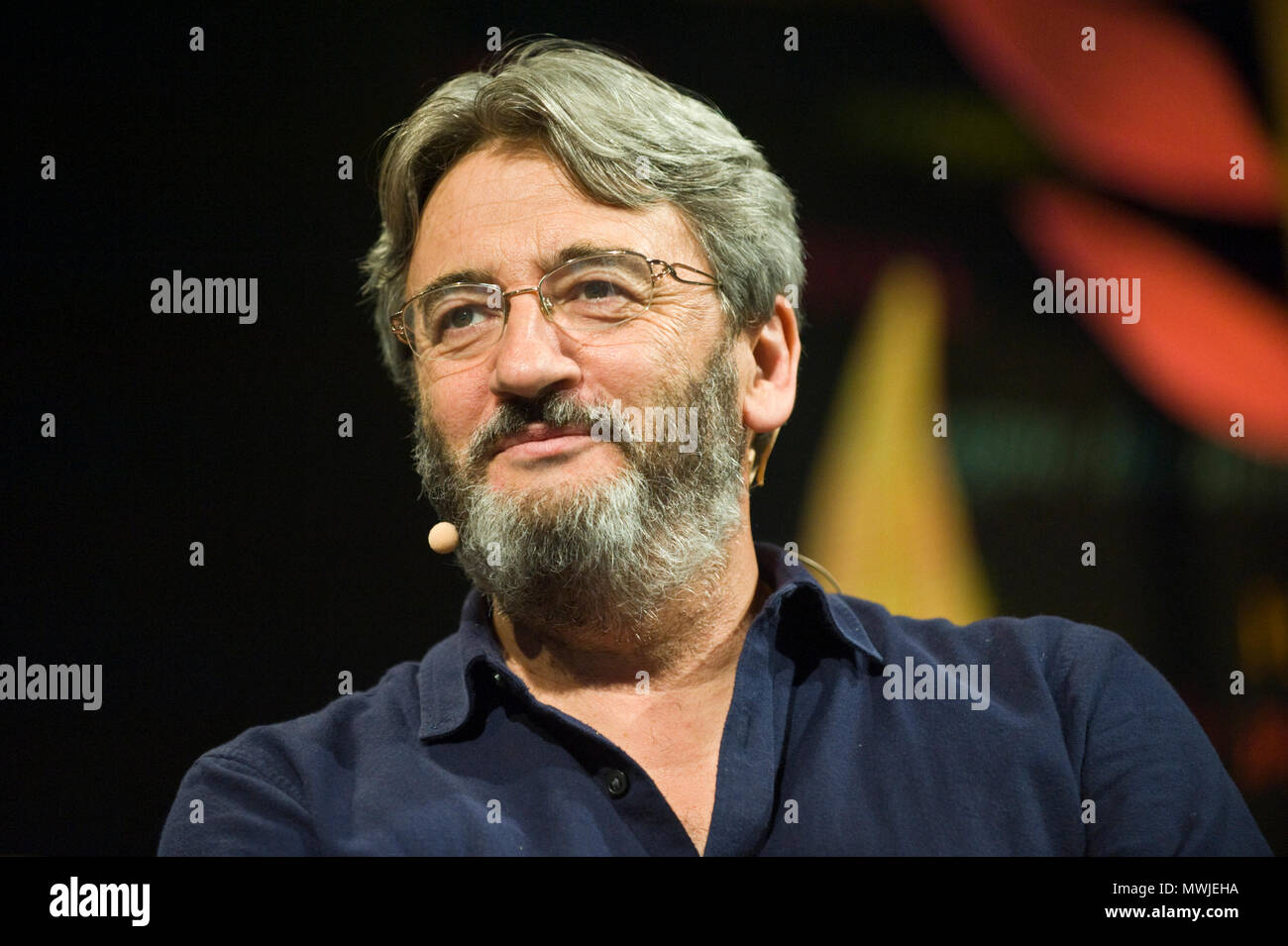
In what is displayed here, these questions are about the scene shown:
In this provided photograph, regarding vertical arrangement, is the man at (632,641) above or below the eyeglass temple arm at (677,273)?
below

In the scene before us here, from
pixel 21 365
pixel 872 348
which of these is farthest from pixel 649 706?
pixel 21 365

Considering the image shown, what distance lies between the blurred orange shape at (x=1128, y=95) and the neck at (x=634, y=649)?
47.4 inches

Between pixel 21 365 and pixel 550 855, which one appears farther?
pixel 21 365

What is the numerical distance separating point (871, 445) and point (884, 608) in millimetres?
337

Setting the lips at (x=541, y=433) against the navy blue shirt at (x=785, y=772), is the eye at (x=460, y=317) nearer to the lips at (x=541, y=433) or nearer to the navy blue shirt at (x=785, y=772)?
the lips at (x=541, y=433)

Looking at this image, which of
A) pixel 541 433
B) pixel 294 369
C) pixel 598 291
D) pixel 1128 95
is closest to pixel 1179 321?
pixel 1128 95

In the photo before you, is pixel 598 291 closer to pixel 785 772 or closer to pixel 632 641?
pixel 632 641

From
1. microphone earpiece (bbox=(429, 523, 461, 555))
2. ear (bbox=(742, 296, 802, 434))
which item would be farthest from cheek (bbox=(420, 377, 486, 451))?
ear (bbox=(742, 296, 802, 434))

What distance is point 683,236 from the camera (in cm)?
208

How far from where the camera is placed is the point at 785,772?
1.92 metres

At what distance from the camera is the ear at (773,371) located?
7.15 feet

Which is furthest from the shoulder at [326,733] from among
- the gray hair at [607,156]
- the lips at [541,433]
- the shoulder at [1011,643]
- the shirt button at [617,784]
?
the shoulder at [1011,643]

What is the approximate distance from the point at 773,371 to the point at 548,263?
0.52m
